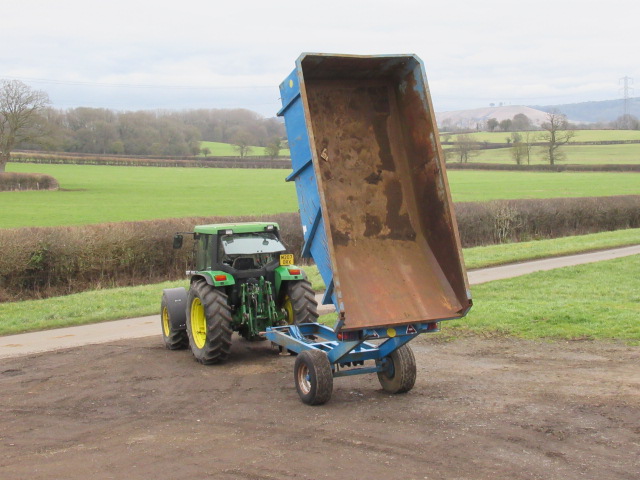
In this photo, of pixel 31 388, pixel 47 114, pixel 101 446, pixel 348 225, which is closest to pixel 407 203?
pixel 348 225

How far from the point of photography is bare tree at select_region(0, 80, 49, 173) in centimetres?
5816

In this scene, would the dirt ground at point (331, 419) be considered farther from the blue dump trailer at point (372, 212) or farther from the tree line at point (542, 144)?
the tree line at point (542, 144)

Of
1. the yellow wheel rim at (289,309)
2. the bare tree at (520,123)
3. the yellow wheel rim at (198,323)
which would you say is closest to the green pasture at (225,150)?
the bare tree at (520,123)

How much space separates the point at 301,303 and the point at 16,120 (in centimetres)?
5439

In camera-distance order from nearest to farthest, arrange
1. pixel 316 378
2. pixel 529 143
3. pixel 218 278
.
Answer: pixel 316 378, pixel 218 278, pixel 529 143

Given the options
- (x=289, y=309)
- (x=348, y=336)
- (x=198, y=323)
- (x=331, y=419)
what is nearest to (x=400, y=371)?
(x=348, y=336)

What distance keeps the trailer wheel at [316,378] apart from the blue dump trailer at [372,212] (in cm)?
1

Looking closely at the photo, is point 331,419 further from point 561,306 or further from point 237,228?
point 561,306

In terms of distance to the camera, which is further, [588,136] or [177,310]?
[588,136]

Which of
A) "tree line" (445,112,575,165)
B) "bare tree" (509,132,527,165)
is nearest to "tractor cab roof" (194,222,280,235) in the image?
"tree line" (445,112,575,165)

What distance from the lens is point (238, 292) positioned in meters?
10.7

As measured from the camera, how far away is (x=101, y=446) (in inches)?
275

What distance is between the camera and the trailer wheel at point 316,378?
26.2ft

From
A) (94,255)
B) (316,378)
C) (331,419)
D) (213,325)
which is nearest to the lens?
(331,419)
